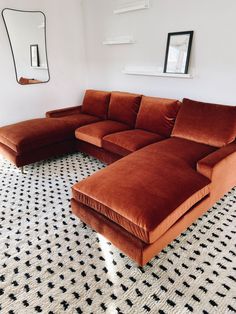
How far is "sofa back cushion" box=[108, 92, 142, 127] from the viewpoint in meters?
3.12

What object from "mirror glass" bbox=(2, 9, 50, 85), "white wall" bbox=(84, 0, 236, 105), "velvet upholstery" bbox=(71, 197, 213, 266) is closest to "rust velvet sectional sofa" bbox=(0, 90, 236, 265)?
"velvet upholstery" bbox=(71, 197, 213, 266)

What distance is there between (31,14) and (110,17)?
1.09 m

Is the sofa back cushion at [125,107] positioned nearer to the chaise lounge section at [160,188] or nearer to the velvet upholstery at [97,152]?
the velvet upholstery at [97,152]

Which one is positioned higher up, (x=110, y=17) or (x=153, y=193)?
(x=110, y=17)

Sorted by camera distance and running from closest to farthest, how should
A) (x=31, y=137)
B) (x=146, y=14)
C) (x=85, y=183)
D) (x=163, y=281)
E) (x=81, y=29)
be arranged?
(x=163, y=281)
(x=85, y=183)
(x=31, y=137)
(x=146, y=14)
(x=81, y=29)

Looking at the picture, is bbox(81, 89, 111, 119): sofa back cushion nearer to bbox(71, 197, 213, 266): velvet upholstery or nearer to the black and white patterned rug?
the black and white patterned rug

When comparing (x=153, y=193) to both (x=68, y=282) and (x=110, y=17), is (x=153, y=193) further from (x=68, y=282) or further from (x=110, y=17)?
(x=110, y=17)

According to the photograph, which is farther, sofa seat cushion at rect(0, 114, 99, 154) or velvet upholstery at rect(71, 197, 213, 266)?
sofa seat cushion at rect(0, 114, 99, 154)

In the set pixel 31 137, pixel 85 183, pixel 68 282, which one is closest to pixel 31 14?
pixel 31 137

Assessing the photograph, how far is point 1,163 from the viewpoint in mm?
3186

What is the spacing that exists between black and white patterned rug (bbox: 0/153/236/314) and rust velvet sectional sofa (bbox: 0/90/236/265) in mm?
158

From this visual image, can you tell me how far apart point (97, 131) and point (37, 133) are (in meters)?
0.71

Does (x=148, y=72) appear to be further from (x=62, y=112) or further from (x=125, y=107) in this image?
(x=62, y=112)

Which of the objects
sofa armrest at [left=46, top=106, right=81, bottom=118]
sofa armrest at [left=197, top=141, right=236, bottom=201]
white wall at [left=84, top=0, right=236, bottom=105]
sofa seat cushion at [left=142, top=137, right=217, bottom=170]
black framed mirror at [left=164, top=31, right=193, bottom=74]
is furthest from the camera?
sofa armrest at [left=46, top=106, right=81, bottom=118]
